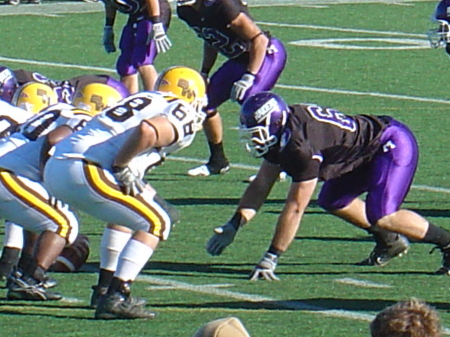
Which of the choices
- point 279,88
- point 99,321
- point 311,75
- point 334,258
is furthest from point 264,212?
point 311,75

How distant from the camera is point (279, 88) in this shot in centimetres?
1298

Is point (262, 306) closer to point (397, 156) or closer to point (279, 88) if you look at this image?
point (397, 156)

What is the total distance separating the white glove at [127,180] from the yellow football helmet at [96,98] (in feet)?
2.57

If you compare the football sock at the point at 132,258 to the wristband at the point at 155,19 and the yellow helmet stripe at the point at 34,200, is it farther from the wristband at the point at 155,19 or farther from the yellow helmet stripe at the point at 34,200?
the wristband at the point at 155,19

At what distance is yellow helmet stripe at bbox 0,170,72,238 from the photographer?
613 centimetres

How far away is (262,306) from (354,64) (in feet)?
28.8

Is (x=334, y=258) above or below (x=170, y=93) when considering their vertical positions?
below

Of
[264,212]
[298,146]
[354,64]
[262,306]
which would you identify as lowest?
[354,64]

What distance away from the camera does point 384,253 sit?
699cm

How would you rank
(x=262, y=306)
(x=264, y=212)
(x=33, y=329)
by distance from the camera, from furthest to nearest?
(x=264, y=212) → (x=262, y=306) → (x=33, y=329)

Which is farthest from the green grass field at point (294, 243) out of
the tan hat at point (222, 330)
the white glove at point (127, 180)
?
the tan hat at point (222, 330)

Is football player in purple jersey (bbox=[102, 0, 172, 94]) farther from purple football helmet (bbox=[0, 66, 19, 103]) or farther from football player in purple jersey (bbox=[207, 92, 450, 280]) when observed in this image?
football player in purple jersey (bbox=[207, 92, 450, 280])

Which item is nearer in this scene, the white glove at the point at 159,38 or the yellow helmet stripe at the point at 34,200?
the yellow helmet stripe at the point at 34,200

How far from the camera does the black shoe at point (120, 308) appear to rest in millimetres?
5852
